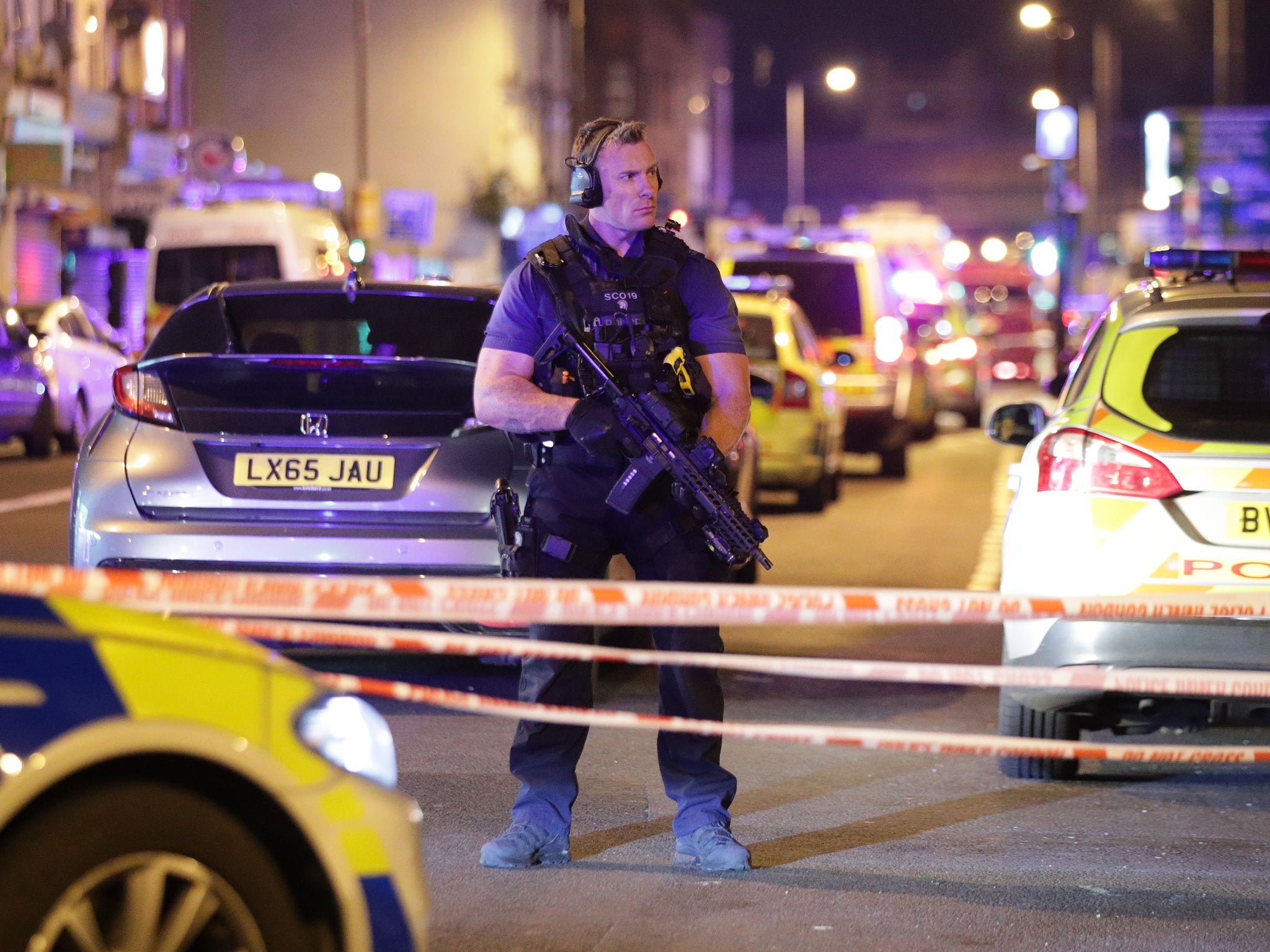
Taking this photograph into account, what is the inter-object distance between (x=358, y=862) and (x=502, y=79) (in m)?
54.7

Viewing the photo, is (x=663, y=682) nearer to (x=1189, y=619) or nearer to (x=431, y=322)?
(x=1189, y=619)

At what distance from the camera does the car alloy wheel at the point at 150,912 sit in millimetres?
3068

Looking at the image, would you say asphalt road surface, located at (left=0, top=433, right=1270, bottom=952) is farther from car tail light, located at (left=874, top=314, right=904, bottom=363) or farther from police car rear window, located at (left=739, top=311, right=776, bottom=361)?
car tail light, located at (left=874, top=314, right=904, bottom=363)

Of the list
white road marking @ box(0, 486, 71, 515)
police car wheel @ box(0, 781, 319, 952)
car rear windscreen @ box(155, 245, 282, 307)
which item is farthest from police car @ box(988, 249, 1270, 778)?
car rear windscreen @ box(155, 245, 282, 307)

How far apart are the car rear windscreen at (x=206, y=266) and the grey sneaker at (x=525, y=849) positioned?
19.4 meters

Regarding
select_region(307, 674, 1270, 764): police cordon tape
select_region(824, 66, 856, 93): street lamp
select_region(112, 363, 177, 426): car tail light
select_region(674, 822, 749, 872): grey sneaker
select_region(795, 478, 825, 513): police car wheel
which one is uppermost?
select_region(824, 66, 856, 93): street lamp

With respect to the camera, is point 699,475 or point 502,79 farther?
point 502,79

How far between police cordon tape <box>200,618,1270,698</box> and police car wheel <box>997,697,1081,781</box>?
0.70m

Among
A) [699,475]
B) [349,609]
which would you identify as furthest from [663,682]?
[349,609]

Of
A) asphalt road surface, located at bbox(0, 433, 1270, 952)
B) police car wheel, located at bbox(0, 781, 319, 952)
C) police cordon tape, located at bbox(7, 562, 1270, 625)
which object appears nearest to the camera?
police car wheel, located at bbox(0, 781, 319, 952)

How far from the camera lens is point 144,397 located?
7125mm

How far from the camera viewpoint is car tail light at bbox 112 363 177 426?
23.2 feet

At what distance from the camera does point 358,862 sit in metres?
3.25

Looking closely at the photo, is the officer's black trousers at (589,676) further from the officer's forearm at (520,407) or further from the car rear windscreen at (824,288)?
the car rear windscreen at (824,288)
